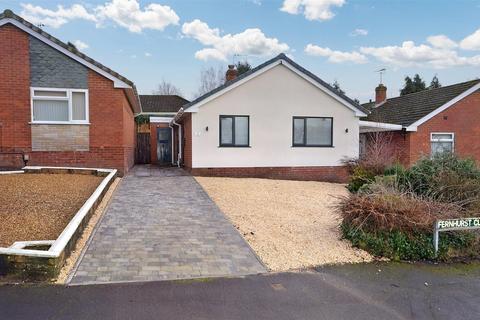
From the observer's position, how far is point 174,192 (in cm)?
1114

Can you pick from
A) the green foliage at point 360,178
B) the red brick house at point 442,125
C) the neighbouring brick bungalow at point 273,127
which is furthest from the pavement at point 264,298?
the red brick house at point 442,125

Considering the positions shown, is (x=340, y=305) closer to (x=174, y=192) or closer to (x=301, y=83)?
(x=174, y=192)

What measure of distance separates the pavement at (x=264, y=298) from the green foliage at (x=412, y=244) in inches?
30.6

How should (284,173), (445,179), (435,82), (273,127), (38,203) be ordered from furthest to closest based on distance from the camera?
(435,82) < (284,173) < (273,127) < (38,203) < (445,179)

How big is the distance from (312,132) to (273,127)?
185cm

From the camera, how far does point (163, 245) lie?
20.7 ft

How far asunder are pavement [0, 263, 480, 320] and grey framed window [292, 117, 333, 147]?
38.4 ft

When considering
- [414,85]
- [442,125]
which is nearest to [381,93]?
[442,125]

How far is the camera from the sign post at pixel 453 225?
6.26 metres

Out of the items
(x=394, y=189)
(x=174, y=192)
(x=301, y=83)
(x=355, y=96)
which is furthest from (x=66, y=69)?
(x=355, y=96)

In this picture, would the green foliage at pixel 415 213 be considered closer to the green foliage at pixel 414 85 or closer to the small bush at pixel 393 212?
the small bush at pixel 393 212

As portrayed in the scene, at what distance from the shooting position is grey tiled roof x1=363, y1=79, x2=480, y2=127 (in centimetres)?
1981

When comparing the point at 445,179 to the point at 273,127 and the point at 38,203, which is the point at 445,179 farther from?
the point at 273,127

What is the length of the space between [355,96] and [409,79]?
584 cm
